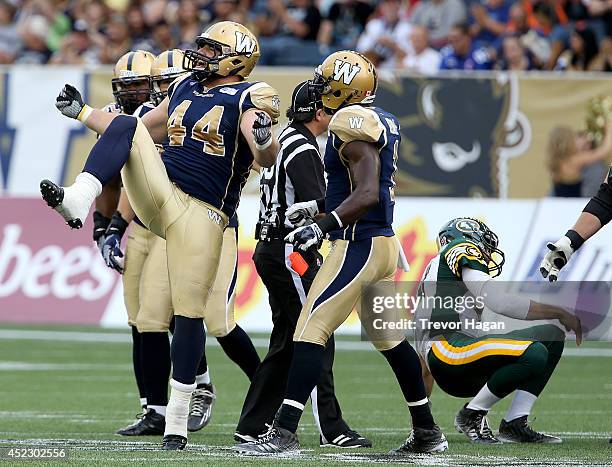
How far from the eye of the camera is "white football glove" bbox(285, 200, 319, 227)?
21.0ft

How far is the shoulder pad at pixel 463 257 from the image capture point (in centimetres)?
700

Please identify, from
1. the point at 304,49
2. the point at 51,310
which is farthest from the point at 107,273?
the point at 304,49

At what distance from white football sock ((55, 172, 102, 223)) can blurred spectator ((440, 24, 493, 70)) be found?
35.1ft

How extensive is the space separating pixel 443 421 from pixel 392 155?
2.36m

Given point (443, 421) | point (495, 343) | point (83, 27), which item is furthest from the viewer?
point (83, 27)

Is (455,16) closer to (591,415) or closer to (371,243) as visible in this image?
(591,415)

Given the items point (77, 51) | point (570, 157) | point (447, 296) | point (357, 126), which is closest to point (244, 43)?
point (357, 126)

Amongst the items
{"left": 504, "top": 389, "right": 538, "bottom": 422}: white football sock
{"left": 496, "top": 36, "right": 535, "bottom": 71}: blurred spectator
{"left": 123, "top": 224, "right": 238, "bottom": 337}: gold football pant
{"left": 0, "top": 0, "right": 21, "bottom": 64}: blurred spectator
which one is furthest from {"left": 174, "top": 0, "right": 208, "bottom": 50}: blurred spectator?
{"left": 504, "top": 389, "right": 538, "bottom": 422}: white football sock

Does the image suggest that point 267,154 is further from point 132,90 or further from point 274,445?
point 132,90

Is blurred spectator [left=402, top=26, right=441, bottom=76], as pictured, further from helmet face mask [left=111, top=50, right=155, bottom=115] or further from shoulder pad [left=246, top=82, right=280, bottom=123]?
shoulder pad [left=246, top=82, right=280, bottom=123]

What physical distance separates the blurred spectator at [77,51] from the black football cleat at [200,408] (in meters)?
10.8

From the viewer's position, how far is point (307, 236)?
239 inches

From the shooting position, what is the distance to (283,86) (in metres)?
15.4

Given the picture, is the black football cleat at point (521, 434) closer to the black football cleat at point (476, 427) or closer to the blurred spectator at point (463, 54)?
the black football cleat at point (476, 427)
